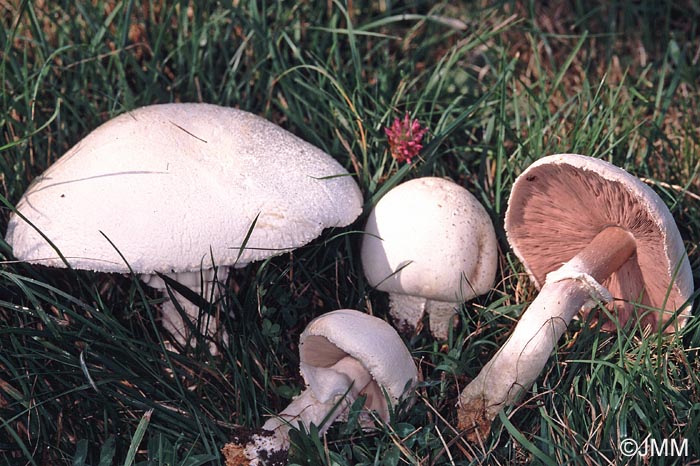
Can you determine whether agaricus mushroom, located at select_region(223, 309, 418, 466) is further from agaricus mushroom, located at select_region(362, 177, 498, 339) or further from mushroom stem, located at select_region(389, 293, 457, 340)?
mushroom stem, located at select_region(389, 293, 457, 340)

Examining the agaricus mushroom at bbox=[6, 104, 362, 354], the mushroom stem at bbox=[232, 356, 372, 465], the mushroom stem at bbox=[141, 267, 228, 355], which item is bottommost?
the mushroom stem at bbox=[232, 356, 372, 465]

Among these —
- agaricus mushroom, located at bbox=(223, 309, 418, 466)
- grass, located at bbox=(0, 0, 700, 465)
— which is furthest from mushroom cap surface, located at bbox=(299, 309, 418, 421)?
grass, located at bbox=(0, 0, 700, 465)

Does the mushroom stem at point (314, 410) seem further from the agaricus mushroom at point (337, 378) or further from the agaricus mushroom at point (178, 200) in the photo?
the agaricus mushroom at point (178, 200)

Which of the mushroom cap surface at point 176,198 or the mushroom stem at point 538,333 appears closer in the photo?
the mushroom cap surface at point 176,198

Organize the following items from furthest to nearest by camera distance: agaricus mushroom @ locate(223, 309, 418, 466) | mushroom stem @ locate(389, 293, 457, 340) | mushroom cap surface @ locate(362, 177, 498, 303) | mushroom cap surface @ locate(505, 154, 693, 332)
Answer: mushroom stem @ locate(389, 293, 457, 340) → mushroom cap surface @ locate(362, 177, 498, 303) → agaricus mushroom @ locate(223, 309, 418, 466) → mushroom cap surface @ locate(505, 154, 693, 332)

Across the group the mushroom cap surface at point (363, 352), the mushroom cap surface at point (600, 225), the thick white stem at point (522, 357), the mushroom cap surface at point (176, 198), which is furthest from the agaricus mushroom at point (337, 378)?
the mushroom cap surface at point (600, 225)

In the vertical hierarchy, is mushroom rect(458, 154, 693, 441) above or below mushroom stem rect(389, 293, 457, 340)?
above

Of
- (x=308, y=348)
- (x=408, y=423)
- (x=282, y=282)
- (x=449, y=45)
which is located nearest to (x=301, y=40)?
(x=449, y=45)
